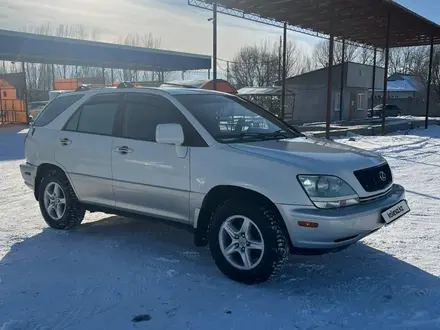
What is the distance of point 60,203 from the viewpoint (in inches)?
218

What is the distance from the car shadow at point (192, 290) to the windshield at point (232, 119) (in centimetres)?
133

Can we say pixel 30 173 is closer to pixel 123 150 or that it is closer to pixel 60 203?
pixel 60 203

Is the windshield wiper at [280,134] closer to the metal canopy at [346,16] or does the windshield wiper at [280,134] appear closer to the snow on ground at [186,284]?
the snow on ground at [186,284]

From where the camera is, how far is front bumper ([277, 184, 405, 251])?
354 cm

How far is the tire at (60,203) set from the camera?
542cm

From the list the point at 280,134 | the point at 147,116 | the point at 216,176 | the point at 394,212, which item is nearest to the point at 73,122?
the point at 147,116

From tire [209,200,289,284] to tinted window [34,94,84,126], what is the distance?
2.78 metres

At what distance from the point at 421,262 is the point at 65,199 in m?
4.14

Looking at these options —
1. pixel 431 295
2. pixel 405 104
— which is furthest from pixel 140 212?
pixel 405 104

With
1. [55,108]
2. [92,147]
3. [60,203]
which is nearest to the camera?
[92,147]

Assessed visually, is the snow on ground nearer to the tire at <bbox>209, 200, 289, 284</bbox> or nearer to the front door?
the tire at <bbox>209, 200, 289, 284</bbox>

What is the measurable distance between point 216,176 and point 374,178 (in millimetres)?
1452

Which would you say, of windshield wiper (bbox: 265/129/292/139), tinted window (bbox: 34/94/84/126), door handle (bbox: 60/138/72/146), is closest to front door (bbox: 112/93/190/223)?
door handle (bbox: 60/138/72/146)

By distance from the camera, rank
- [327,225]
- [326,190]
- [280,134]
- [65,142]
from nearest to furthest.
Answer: [327,225], [326,190], [280,134], [65,142]
